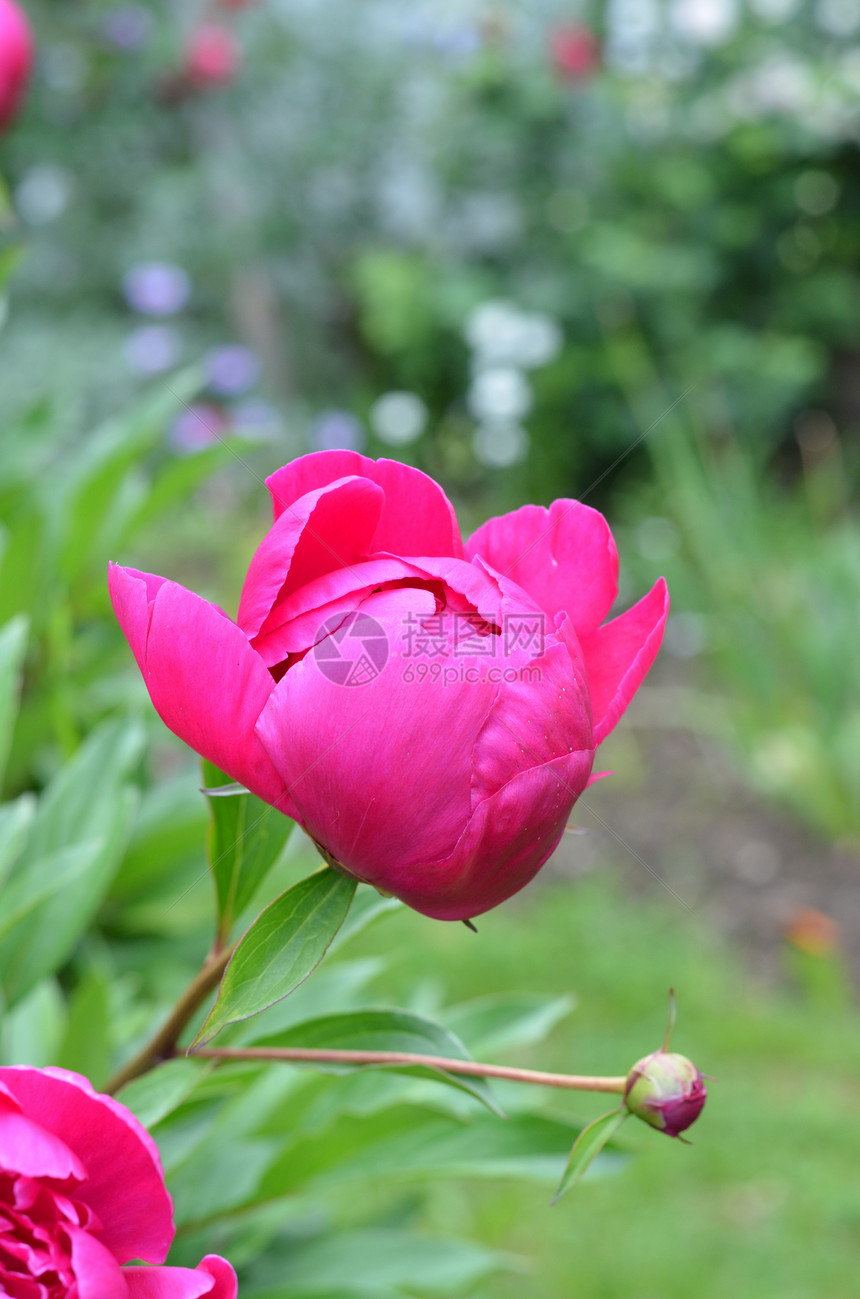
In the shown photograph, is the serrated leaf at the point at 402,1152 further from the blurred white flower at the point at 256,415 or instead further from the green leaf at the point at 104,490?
the blurred white flower at the point at 256,415

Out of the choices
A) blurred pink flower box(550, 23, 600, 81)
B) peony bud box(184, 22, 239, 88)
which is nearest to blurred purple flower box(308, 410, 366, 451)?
peony bud box(184, 22, 239, 88)

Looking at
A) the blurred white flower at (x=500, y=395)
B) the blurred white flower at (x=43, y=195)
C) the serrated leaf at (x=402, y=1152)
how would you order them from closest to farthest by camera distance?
the serrated leaf at (x=402, y=1152), the blurred white flower at (x=500, y=395), the blurred white flower at (x=43, y=195)

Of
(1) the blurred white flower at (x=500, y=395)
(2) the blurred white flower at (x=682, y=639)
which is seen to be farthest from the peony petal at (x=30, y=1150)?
(1) the blurred white flower at (x=500, y=395)

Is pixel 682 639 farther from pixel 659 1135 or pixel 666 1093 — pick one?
pixel 666 1093

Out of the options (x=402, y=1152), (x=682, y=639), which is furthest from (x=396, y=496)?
(x=682, y=639)

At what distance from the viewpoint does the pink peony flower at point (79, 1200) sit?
0.33 meters

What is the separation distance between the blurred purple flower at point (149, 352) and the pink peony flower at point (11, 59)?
12.0 feet

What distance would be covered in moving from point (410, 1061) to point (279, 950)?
0.27ft

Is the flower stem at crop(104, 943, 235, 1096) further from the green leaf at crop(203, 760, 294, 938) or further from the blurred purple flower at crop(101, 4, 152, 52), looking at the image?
the blurred purple flower at crop(101, 4, 152, 52)

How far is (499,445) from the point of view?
4559 millimetres

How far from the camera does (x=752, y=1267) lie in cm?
189

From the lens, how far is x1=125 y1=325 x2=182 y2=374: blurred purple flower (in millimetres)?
4520

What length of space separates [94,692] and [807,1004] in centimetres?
197

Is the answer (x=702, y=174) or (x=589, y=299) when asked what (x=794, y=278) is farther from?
(x=589, y=299)
